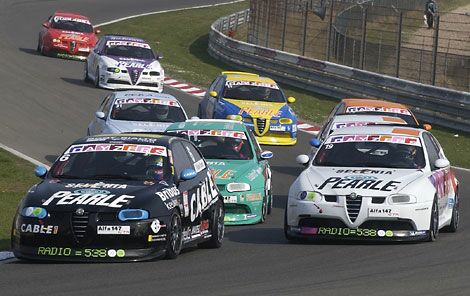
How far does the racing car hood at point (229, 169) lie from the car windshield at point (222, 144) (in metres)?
0.29

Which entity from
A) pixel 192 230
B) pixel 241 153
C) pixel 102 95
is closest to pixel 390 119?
pixel 241 153

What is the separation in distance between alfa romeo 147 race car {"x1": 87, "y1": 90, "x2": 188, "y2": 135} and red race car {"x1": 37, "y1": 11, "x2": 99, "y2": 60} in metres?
18.4

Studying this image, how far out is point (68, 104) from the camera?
3197 cm

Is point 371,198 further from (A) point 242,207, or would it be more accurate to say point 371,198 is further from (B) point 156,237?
(A) point 242,207

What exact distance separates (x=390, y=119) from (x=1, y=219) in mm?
7860

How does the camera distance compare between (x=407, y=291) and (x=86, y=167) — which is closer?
(x=407, y=291)

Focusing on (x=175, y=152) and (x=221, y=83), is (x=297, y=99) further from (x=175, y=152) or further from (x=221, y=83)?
(x=175, y=152)

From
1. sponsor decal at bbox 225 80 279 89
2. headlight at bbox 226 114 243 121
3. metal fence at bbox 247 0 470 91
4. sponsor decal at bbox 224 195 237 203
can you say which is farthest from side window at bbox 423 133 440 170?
metal fence at bbox 247 0 470 91

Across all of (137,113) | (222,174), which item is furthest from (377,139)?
(137,113)

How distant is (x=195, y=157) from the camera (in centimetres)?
1522

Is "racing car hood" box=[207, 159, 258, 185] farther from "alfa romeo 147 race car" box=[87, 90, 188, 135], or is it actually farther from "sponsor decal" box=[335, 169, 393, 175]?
"alfa romeo 147 race car" box=[87, 90, 188, 135]

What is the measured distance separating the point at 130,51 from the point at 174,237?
23322 mm

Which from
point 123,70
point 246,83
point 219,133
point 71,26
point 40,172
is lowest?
point 71,26

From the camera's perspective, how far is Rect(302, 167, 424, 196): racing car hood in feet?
49.8
